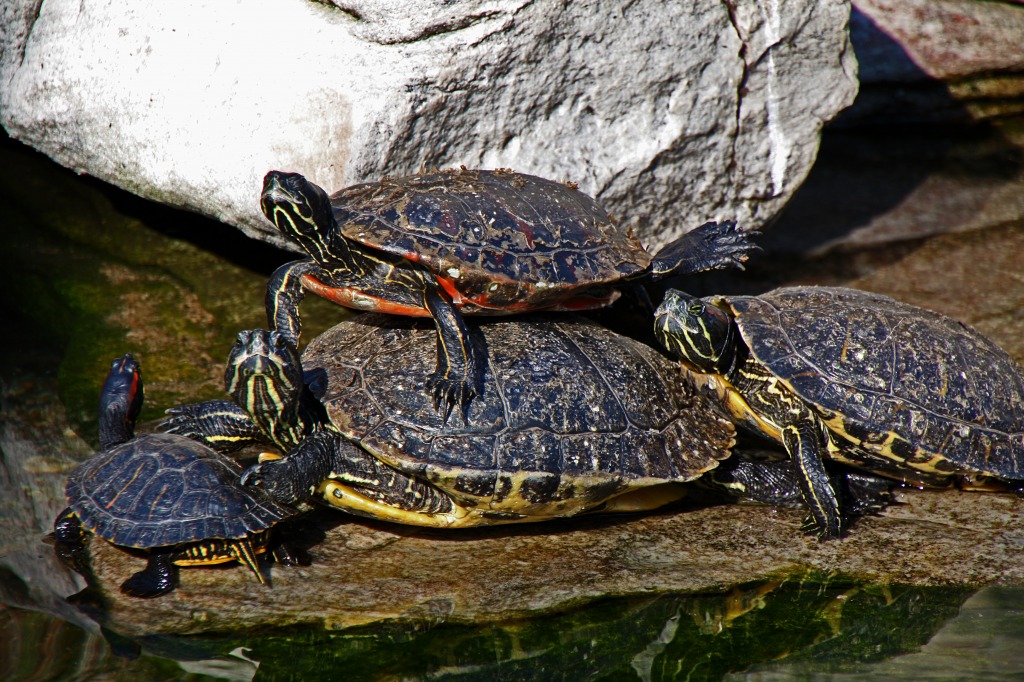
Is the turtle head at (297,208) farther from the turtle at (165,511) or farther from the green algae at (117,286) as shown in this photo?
the green algae at (117,286)

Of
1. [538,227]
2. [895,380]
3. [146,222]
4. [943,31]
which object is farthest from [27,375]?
[943,31]

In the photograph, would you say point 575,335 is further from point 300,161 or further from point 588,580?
point 300,161

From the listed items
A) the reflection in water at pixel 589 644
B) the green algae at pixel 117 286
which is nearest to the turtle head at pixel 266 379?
the reflection in water at pixel 589 644

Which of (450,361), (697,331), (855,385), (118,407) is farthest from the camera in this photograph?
(697,331)

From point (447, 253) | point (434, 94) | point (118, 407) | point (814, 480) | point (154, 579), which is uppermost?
point (434, 94)

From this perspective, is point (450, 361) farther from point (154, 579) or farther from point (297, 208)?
point (154, 579)

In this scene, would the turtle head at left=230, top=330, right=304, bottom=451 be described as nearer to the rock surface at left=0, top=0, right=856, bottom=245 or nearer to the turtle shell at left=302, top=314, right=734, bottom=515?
the turtle shell at left=302, top=314, right=734, bottom=515

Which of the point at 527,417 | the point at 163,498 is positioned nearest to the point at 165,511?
the point at 163,498
